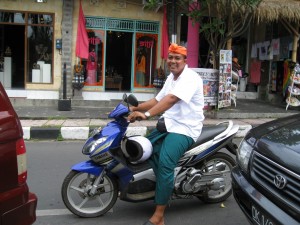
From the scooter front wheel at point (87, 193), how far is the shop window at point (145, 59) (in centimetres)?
897

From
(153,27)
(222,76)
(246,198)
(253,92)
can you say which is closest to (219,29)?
(222,76)

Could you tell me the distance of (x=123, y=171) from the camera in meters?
3.78

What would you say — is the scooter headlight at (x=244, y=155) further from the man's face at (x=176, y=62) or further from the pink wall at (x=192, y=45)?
the pink wall at (x=192, y=45)

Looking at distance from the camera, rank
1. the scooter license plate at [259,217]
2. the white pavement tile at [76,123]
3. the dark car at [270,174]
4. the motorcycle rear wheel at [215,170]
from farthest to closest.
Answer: the white pavement tile at [76,123] → the motorcycle rear wheel at [215,170] → the scooter license plate at [259,217] → the dark car at [270,174]

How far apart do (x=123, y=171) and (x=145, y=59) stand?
30.5ft

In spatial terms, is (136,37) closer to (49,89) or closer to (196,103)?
(49,89)

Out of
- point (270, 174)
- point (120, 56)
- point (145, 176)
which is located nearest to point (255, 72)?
point (120, 56)

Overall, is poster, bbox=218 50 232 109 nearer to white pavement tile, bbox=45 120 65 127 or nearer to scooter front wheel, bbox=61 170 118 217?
white pavement tile, bbox=45 120 65 127

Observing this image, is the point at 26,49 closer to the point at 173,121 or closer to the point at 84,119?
the point at 84,119

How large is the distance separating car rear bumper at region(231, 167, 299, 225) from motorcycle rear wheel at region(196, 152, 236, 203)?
894mm

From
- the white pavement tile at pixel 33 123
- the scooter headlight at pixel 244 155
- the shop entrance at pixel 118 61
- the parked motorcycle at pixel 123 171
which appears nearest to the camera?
the scooter headlight at pixel 244 155

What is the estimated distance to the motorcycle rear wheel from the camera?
4230mm

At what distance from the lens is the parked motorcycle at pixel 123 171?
3723 mm

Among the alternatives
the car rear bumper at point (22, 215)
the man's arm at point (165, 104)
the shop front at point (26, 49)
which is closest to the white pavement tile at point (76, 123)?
the shop front at point (26, 49)
